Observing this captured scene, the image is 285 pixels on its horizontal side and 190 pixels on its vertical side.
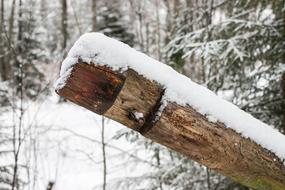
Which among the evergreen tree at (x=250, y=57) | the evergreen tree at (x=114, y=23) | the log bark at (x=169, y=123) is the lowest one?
the log bark at (x=169, y=123)

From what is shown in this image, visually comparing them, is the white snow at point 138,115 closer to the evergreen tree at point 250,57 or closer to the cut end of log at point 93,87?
the cut end of log at point 93,87

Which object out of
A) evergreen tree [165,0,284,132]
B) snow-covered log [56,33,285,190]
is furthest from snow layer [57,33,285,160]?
evergreen tree [165,0,284,132]

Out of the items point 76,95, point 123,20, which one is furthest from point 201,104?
point 123,20

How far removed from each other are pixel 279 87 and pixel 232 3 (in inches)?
49.7

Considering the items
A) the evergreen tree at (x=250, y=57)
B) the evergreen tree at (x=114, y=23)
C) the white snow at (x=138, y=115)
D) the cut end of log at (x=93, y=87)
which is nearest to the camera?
the cut end of log at (x=93, y=87)

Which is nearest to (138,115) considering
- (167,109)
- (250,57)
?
(167,109)

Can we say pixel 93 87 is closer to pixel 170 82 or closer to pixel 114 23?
pixel 170 82

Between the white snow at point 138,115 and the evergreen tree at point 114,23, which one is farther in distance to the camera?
the evergreen tree at point 114,23

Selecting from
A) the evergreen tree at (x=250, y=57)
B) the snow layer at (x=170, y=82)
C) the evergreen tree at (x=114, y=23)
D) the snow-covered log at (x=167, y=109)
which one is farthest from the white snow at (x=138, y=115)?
the evergreen tree at (x=114, y=23)

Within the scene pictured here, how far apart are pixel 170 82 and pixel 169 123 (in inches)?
6.7

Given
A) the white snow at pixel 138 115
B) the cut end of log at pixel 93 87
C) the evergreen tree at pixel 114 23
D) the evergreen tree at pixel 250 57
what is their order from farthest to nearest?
the evergreen tree at pixel 114 23, the evergreen tree at pixel 250 57, the white snow at pixel 138 115, the cut end of log at pixel 93 87

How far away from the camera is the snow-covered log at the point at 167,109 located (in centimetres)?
164

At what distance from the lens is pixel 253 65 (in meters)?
5.18

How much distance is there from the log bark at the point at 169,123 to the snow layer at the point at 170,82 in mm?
24
